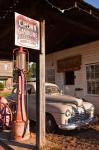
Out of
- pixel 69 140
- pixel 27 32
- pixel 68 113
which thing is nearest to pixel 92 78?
pixel 68 113

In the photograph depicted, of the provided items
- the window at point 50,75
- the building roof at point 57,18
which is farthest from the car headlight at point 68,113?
the window at point 50,75

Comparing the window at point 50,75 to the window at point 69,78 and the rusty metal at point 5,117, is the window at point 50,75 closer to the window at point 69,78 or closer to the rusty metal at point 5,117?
the window at point 69,78

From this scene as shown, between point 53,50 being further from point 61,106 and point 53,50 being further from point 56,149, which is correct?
point 56,149

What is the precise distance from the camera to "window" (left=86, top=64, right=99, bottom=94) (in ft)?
44.8

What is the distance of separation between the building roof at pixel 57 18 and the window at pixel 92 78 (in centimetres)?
127

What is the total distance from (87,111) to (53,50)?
6.34 meters

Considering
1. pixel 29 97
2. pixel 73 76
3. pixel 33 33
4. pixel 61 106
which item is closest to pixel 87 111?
pixel 61 106

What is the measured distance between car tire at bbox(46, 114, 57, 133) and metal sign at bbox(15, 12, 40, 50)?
10.2 ft

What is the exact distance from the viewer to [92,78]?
13.9 m

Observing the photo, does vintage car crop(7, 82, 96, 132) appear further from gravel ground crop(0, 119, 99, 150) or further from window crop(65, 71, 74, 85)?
window crop(65, 71, 74, 85)

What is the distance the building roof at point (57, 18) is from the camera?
318 inches

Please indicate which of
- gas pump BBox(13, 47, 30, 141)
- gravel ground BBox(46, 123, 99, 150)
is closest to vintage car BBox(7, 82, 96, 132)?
gravel ground BBox(46, 123, 99, 150)

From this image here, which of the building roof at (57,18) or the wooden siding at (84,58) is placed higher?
the building roof at (57,18)

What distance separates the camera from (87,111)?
10320mm
